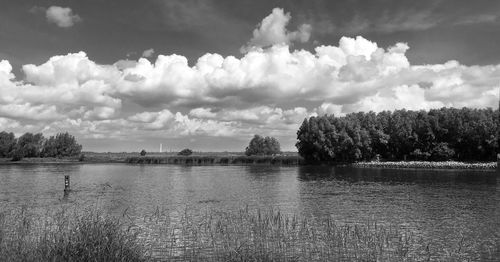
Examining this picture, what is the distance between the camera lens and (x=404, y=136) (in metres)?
132

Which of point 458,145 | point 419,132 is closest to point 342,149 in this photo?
point 419,132

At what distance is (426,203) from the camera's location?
42156mm

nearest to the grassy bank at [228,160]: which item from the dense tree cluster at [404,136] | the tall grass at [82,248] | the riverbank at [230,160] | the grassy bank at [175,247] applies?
the riverbank at [230,160]

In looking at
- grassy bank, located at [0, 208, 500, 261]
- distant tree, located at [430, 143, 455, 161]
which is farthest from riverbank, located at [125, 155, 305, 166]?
grassy bank, located at [0, 208, 500, 261]

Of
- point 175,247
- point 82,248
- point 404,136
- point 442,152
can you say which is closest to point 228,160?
point 404,136

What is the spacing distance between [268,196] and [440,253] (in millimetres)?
29649

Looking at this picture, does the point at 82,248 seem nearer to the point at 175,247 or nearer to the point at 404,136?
the point at 175,247

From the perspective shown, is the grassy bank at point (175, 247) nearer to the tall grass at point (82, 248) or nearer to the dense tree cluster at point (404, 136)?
the tall grass at point (82, 248)

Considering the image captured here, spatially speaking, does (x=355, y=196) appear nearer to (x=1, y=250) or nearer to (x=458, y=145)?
(x=1, y=250)

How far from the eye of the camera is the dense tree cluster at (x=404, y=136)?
116875 millimetres

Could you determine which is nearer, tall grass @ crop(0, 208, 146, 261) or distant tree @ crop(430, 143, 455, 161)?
tall grass @ crop(0, 208, 146, 261)

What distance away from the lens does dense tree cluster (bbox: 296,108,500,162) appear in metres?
117

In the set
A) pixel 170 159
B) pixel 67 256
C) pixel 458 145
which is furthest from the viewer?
pixel 170 159

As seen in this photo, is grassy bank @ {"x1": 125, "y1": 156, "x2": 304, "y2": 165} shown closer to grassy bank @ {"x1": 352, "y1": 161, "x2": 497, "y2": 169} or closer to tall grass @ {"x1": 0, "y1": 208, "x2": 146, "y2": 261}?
grassy bank @ {"x1": 352, "y1": 161, "x2": 497, "y2": 169}
